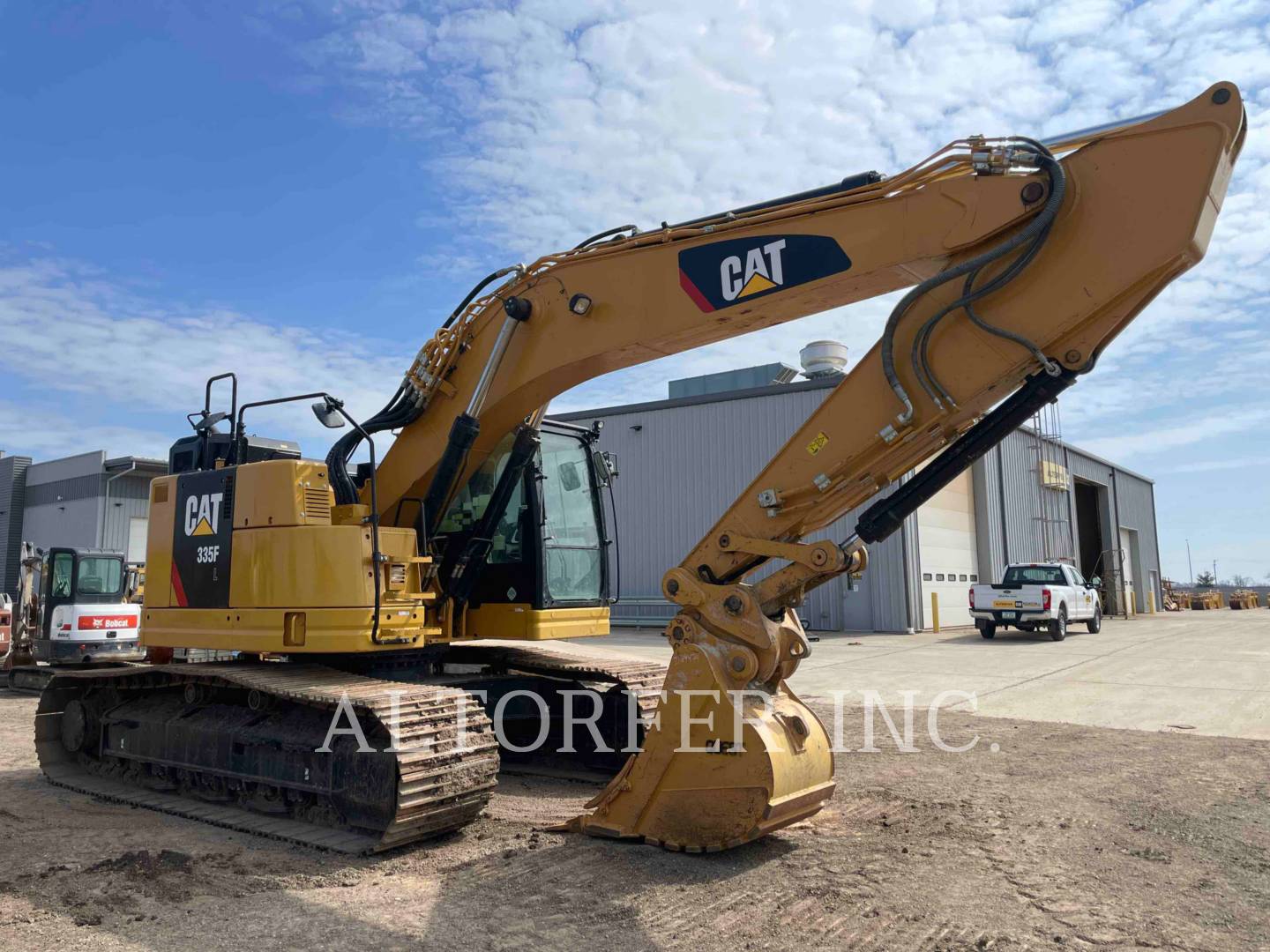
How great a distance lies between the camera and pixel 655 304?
6066 mm

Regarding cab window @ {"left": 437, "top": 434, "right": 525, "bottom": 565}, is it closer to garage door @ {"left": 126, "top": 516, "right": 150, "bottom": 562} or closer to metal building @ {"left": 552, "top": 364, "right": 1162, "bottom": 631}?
metal building @ {"left": 552, "top": 364, "right": 1162, "bottom": 631}

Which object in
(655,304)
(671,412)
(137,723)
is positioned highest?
(671,412)

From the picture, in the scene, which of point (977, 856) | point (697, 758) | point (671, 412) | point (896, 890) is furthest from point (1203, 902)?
point (671, 412)

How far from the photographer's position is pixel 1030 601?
23.0 m

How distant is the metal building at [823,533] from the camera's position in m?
24.6

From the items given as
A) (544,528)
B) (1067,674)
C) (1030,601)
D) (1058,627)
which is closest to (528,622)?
(544,528)

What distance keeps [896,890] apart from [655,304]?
3546 mm

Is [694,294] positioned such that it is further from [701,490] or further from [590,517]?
[701,490]

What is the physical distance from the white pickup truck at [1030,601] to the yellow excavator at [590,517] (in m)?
Result: 17.5

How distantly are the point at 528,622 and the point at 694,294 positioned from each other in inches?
120

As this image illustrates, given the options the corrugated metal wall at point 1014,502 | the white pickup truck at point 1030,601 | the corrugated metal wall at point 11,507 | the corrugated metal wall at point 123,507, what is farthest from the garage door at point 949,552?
the corrugated metal wall at point 11,507

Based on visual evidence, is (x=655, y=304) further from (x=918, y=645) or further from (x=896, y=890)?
(x=918, y=645)

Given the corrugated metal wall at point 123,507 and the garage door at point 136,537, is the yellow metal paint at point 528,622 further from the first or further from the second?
the garage door at point 136,537

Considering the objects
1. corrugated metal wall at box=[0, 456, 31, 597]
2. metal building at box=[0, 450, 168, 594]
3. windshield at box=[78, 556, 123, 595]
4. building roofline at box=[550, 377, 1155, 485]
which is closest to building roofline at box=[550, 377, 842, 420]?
building roofline at box=[550, 377, 1155, 485]
